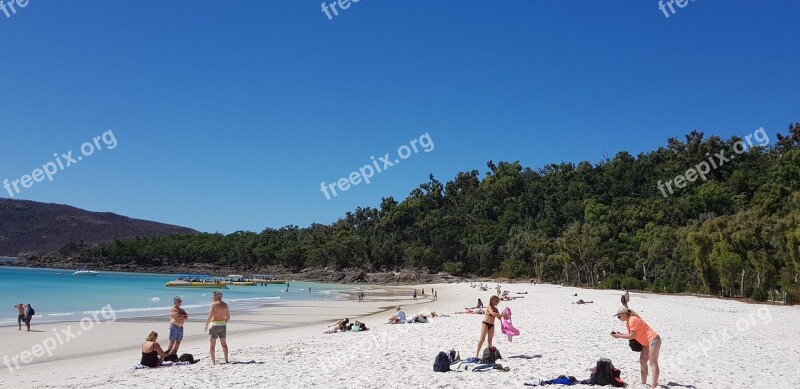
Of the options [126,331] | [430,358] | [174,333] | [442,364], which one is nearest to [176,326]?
[174,333]

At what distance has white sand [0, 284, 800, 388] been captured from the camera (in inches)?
408

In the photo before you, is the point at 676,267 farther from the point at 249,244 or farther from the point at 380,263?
the point at 249,244

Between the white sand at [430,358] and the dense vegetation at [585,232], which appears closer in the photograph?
the white sand at [430,358]

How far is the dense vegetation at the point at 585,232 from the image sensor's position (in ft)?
134

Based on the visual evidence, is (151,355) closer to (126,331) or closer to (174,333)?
(174,333)

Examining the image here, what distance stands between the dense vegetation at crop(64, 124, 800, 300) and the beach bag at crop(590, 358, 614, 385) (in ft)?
97.0

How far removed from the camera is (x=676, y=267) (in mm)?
56531

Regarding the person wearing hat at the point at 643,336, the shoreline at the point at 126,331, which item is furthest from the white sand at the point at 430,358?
the person wearing hat at the point at 643,336

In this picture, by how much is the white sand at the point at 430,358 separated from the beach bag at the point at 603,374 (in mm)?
457

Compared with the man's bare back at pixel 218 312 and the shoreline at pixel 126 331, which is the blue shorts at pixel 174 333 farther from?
the shoreline at pixel 126 331

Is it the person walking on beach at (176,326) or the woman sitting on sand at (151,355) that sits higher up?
the person walking on beach at (176,326)

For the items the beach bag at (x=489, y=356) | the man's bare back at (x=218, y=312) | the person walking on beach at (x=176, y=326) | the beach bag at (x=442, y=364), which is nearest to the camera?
the beach bag at (x=442, y=364)

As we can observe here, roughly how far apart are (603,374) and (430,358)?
417cm

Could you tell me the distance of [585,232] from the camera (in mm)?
79875
